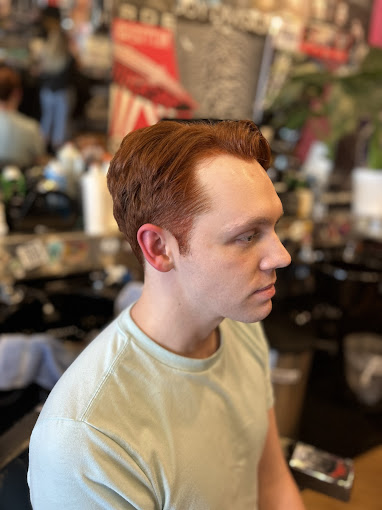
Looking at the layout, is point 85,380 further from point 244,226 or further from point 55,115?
point 55,115

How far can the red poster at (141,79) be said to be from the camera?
8.43ft

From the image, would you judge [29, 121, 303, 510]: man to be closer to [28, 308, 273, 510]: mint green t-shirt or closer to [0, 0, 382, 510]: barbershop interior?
[28, 308, 273, 510]: mint green t-shirt

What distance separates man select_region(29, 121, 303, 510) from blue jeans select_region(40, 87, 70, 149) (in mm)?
1565

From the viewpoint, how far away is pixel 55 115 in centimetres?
236

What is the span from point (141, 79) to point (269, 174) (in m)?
0.89

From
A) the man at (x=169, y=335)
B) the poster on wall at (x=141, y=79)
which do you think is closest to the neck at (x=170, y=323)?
the man at (x=169, y=335)

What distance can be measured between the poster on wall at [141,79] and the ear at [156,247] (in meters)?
1.86

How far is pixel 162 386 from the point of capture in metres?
0.93

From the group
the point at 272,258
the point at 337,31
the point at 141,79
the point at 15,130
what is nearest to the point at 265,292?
the point at 272,258

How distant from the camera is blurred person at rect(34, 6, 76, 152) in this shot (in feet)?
7.33

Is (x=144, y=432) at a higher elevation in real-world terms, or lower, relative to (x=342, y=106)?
lower

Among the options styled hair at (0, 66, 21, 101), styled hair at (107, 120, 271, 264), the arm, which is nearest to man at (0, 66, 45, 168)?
styled hair at (0, 66, 21, 101)

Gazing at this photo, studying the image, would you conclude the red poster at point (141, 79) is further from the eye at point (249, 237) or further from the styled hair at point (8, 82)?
the eye at point (249, 237)

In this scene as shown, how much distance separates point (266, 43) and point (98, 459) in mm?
3060
